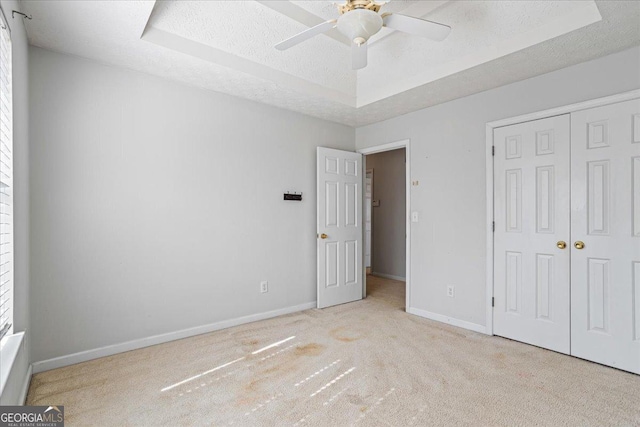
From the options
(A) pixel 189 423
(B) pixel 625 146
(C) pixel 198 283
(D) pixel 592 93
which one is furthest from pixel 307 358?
(D) pixel 592 93

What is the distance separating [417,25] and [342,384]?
2.42 m

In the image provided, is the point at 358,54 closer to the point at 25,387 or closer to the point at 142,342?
the point at 142,342

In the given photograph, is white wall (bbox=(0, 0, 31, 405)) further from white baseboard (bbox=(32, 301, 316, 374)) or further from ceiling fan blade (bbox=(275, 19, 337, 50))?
ceiling fan blade (bbox=(275, 19, 337, 50))

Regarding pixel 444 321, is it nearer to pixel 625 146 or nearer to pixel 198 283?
pixel 625 146

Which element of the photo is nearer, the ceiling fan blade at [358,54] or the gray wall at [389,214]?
the ceiling fan blade at [358,54]

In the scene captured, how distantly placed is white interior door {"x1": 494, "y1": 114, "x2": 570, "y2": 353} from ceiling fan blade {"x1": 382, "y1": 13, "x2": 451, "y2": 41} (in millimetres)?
1535

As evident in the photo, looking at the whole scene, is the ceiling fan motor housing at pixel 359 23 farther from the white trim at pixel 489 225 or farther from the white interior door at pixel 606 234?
the white interior door at pixel 606 234

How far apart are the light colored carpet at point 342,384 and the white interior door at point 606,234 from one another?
0.76 ft

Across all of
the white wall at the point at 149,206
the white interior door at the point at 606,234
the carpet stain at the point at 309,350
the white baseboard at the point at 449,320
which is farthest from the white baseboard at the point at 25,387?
the white interior door at the point at 606,234

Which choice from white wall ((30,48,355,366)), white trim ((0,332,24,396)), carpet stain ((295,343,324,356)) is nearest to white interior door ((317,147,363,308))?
white wall ((30,48,355,366))

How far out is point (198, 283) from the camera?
324cm

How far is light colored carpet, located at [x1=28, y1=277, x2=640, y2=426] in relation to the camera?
76.0 inches

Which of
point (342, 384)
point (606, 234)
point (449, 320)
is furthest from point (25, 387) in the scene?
point (606, 234)

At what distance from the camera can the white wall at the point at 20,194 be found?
6.23 feet
